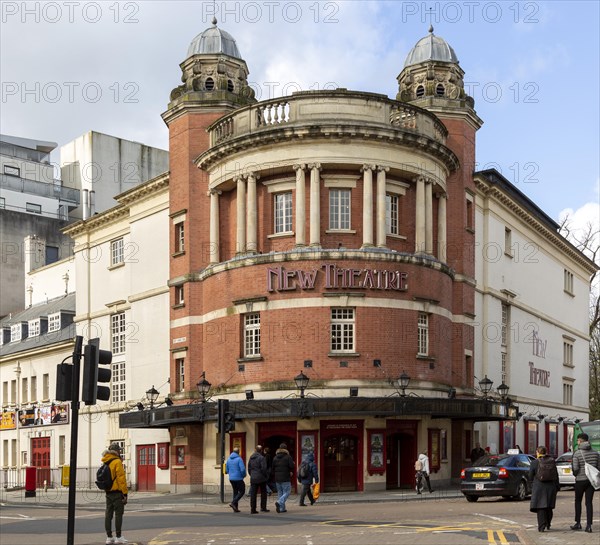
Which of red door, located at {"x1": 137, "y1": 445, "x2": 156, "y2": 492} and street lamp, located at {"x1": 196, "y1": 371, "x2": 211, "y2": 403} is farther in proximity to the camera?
red door, located at {"x1": 137, "y1": 445, "x2": 156, "y2": 492}

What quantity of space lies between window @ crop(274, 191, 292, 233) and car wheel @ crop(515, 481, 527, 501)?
47.2ft

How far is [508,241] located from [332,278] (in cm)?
1635

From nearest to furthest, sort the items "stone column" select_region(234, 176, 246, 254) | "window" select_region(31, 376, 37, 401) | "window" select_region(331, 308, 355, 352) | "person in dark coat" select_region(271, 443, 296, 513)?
"person in dark coat" select_region(271, 443, 296, 513), "window" select_region(331, 308, 355, 352), "stone column" select_region(234, 176, 246, 254), "window" select_region(31, 376, 37, 401)

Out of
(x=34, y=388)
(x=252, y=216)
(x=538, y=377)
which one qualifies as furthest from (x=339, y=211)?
(x=34, y=388)

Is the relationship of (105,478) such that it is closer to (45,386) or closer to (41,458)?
(41,458)

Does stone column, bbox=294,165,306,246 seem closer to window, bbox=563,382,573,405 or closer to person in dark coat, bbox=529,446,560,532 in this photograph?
person in dark coat, bbox=529,446,560,532

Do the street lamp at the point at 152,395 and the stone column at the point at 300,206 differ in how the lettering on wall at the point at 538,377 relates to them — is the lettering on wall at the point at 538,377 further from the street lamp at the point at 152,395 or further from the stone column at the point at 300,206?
the street lamp at the point at 152,395

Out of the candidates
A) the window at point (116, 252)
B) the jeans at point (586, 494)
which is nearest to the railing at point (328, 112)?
the window at point (116, 252)

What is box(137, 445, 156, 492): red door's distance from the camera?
47.6 metres

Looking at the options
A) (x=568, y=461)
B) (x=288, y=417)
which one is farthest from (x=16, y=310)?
(x=568, y=461)

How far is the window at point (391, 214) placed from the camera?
1666 inches

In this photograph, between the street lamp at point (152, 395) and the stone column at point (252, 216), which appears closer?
the stone column at point (252, 216)

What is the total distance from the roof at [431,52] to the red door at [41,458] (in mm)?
28505

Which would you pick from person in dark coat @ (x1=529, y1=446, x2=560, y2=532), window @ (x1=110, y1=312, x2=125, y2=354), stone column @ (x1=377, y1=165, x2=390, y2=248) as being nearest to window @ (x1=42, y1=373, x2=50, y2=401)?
window @ (x1=110, y1=312, x2=125, y2=354)
